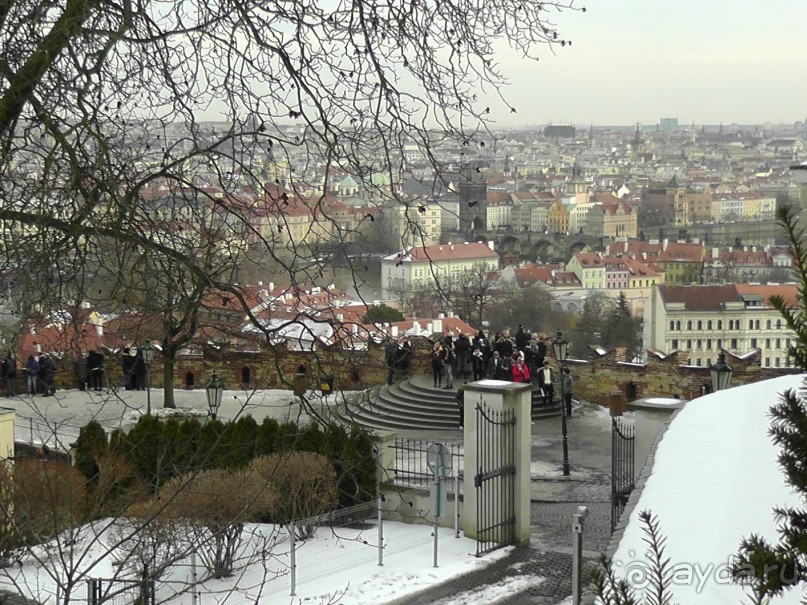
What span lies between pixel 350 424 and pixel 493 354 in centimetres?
1293

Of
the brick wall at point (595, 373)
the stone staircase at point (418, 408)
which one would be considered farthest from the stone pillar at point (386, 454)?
the brick wall at point (595, 373)

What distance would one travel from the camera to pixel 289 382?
4555 millimetres

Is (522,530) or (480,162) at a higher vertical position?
(480,162)

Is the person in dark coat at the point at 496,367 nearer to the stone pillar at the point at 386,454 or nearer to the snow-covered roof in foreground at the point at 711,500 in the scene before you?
the stone pillar at the point at 386,454

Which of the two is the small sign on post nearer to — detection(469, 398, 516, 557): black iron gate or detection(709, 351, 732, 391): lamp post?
detection(469, 398, 516, 557): black iron gate

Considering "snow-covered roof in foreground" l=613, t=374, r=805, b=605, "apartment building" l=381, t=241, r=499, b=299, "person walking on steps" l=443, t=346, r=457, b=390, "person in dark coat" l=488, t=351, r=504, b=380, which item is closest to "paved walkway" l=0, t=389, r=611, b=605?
"snow-covered roof in foreground" l=613, t=374, r=805, b=605

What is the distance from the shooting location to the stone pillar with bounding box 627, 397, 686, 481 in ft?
32.2

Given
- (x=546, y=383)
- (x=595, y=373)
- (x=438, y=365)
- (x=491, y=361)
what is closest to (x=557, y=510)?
(x=546, y=383)

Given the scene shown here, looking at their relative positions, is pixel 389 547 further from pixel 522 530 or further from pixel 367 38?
pixel 367 38

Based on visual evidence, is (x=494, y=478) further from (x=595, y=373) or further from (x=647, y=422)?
(x=595, y=373)

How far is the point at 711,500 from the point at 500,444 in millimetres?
5071

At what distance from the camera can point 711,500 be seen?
523 centimetres

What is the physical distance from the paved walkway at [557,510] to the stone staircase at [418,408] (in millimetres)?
618

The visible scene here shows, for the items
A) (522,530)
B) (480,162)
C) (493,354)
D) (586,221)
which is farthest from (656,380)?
(586,221)
